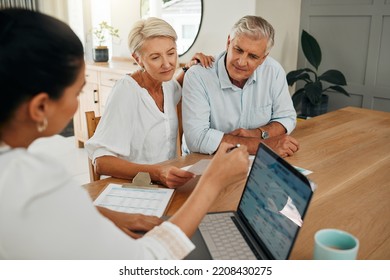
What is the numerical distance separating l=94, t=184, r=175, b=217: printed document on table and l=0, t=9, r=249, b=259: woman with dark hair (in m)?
0.42

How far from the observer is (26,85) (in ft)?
2.13

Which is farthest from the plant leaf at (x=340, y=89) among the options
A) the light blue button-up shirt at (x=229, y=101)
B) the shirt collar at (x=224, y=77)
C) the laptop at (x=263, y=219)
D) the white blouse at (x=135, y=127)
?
the laptop at (x=263, y=219)

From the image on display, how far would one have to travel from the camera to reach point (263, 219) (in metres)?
0.96

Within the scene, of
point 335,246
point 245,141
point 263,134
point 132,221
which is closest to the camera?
point 335,246

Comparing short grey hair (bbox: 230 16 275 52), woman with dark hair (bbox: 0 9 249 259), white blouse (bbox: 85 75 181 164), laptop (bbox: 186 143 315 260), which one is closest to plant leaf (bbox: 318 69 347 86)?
short grey hair (bbox: 230 16 275 52)

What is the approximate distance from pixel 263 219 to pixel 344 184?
1.86 feet

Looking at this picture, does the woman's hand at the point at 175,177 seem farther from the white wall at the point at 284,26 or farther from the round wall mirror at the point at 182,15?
the round wall mirror at the point at 182,15

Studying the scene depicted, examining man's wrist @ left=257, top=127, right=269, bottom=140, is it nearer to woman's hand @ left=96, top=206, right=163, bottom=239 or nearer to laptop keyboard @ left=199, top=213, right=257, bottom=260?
laptop keyboard @ left=199, top=213, right=257, bottom=260

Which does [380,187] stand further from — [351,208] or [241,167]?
[241,167]

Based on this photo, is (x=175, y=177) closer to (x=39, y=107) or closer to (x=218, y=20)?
(x=39, y=107)

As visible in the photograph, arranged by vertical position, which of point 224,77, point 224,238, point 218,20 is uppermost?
point 218,20

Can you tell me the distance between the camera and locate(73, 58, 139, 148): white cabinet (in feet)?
11.9

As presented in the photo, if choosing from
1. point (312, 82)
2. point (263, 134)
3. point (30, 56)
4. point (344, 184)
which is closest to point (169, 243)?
point (30, 56)
